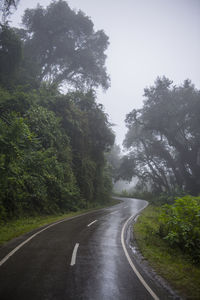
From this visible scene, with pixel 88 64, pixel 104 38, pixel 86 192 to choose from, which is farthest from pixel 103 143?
Answer: pixel 104 38

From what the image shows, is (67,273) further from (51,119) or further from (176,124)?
(176,124)

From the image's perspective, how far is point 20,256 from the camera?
632cm

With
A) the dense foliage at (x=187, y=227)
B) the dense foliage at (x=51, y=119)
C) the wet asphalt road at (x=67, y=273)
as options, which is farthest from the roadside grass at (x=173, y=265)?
the dense foliage at (x=51, y=119)

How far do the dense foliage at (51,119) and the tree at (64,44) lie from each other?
0.40 feet

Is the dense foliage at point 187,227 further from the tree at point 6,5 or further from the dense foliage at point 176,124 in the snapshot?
the dense foliage at point 176,124

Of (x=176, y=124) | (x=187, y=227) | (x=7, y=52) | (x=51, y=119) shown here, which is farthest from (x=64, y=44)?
(x=187, y=227)

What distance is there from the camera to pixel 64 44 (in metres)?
30.2

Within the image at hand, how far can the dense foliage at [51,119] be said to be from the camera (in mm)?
12352

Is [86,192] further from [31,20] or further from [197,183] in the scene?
[31,20]

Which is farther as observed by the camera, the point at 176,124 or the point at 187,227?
the point at 176,124

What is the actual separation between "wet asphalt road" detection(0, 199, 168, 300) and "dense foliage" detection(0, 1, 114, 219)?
5270mm

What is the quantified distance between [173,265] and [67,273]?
3.79 meters

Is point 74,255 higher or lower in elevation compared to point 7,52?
lower

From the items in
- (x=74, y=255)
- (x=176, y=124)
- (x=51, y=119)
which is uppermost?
(x=176, y=124)
